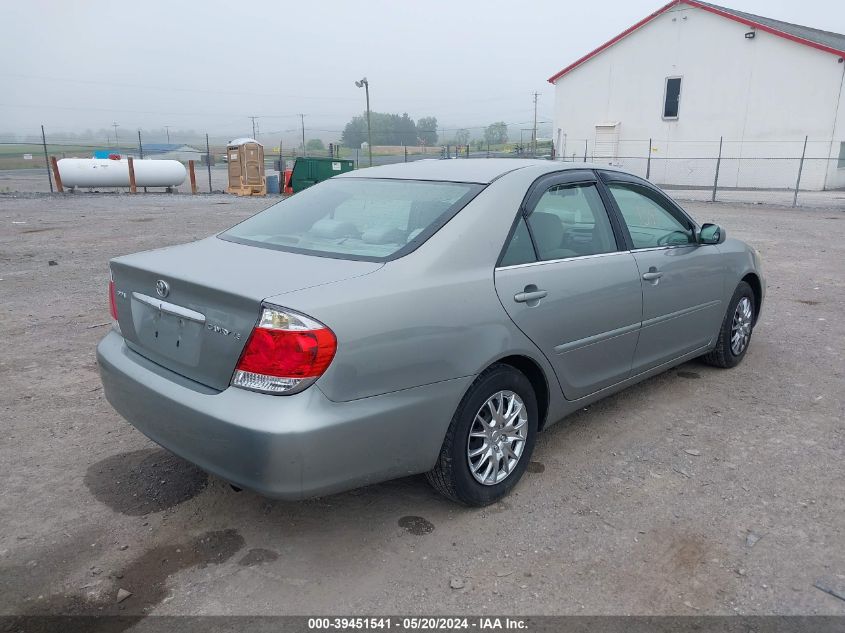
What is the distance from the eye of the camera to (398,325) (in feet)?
8.50

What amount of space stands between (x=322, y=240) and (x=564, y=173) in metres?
1.45

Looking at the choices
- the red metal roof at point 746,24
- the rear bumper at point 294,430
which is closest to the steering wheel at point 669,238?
the rear bumper at point 294,430

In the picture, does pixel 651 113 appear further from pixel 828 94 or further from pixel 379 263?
pixel 379 263

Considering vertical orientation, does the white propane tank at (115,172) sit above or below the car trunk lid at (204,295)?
below

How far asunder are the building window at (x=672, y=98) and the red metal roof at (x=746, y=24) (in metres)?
3.09

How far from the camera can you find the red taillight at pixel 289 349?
93.8 inches

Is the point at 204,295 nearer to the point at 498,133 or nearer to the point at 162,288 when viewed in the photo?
the point at 162,288

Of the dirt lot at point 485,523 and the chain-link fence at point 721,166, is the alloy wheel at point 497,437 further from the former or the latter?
the chain-link fence at point 721,166

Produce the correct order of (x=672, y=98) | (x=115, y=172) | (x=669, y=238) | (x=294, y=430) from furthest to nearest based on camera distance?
(x=672, y=98) < (x=115, y=172) < (x=669, y=238) < (x=294, y=430)

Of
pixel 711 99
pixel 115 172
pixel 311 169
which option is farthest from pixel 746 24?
pixel 115 172

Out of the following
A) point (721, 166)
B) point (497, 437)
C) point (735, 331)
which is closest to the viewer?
point (497, 437)

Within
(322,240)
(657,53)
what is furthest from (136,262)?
(657,53)

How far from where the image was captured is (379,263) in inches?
109

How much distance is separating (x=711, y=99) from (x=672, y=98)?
6.20 feet
